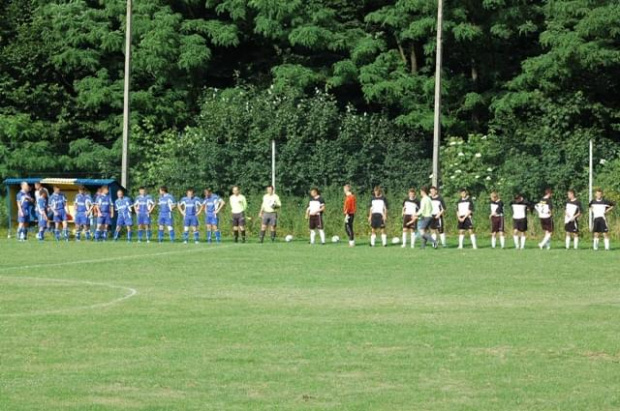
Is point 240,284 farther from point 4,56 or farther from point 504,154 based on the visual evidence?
point 4,56

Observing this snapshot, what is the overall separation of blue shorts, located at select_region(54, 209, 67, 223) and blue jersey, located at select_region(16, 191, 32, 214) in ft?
2.96

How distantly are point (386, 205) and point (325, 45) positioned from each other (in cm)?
1343

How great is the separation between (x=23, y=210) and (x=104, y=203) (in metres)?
2.45

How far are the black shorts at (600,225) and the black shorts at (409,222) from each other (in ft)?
15.4

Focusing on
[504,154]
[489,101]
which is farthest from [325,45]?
[504,154]

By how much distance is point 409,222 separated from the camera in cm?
3653

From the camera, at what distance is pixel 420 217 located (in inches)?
1399

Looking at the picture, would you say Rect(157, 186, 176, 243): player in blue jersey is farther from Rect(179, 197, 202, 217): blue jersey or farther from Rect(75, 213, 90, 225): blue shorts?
Rect(75, 213, 90, 225): blue shorts

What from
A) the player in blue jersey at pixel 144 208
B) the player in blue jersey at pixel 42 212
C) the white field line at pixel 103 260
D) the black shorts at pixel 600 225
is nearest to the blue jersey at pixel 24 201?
the player in blue jersey at pixel 42 212

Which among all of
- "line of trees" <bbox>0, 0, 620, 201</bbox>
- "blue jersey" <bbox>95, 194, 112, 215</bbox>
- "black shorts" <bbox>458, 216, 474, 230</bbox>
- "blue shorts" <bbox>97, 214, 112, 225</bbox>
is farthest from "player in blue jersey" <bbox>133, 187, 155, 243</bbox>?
"black shorts" <bbox>458, 216, 474, 230</bbox>

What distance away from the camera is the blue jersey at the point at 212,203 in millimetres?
38688

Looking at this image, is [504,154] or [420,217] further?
[504,154]

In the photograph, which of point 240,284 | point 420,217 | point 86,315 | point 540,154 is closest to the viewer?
point 86,315

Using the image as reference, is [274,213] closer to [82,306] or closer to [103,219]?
[103,219]
